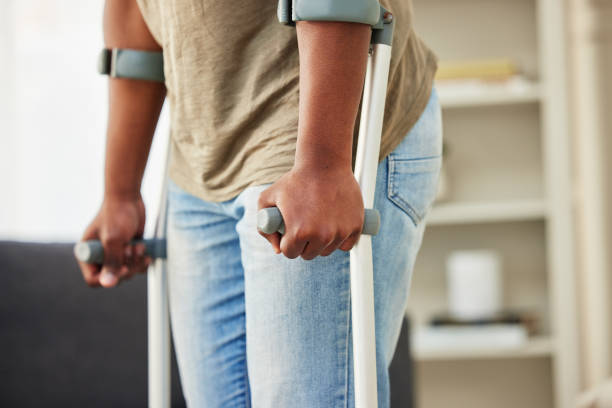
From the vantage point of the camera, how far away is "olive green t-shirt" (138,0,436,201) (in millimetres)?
726

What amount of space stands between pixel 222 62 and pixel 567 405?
2.09 m

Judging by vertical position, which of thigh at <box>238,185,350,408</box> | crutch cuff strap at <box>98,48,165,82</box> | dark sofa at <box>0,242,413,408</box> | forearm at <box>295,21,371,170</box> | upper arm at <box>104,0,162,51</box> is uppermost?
upper arm at <box>104,0,162,51</box>

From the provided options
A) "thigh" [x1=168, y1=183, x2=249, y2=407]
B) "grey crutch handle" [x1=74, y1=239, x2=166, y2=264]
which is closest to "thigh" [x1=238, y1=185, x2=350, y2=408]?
"thigh" [x1=168, y1=183, x2=249, y2=407]

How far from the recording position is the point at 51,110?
111 inches

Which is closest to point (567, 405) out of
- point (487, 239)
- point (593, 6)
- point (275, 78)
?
point (487, 239)

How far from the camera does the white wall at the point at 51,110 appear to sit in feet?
9.21

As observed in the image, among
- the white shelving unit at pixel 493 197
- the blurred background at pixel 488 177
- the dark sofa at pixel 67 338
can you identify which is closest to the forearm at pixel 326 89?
the dark sofa at pixel 67 338

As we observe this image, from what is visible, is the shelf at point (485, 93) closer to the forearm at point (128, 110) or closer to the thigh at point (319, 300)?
the forearm at point (128, 110)

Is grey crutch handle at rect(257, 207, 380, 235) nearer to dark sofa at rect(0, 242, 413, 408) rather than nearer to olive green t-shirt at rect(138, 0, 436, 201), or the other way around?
olive green t-shirt at rect(138, 0, 436, 201)

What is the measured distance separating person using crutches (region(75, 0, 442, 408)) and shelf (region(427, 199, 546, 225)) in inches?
64.9

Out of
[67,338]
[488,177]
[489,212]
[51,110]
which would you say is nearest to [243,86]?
[67,338]

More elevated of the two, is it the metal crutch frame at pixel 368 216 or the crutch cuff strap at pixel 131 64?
the crutch cuff strap at pixel 131 64

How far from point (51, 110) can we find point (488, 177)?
1741 mm

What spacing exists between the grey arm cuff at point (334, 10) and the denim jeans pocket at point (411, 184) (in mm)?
164
